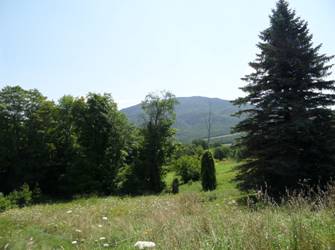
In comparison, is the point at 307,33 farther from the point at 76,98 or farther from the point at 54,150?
the point at 54,150

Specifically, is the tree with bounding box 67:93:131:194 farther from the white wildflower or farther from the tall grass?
the white wildflower

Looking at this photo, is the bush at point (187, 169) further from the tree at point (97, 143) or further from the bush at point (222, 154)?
the bush at point (222, 154)

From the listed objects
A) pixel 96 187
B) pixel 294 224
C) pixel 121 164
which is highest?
pixel 294 224

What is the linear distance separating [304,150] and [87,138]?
20.6 metres

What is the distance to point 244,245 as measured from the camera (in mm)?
3266

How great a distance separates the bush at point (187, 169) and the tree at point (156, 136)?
3.66 metres

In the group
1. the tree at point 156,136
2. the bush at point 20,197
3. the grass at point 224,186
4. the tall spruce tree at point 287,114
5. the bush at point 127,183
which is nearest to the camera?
the tall spruce tree at point 287,114

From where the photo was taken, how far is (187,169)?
3338 cm

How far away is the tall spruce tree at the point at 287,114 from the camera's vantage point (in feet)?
40.4

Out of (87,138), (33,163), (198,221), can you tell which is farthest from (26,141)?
(198,221)

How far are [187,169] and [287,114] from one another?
68.6ft

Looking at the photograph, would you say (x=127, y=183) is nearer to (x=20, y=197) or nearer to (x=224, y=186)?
(x=224, y=186)

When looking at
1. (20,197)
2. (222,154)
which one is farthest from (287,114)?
(222,154)

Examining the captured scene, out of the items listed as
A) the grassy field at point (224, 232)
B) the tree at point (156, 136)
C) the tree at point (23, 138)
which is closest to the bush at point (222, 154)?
the tree at point (156, 136)
